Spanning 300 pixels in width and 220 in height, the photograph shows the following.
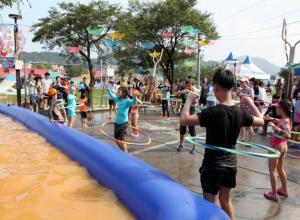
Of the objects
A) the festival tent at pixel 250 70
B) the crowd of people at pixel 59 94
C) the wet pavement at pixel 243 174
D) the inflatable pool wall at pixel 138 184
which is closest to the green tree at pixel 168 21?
the festival tent at pixel 250 70

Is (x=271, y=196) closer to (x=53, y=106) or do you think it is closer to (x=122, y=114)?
(x=122, y=114)

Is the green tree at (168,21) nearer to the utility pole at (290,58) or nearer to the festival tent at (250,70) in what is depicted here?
the festival tent at (250,70)

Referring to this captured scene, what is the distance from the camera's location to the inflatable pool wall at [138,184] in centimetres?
361

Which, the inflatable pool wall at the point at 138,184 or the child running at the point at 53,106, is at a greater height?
the child running at the point at 53,106

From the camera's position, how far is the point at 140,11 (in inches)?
1165

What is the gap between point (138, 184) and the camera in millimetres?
4395

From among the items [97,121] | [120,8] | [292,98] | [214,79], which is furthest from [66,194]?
[120,8]

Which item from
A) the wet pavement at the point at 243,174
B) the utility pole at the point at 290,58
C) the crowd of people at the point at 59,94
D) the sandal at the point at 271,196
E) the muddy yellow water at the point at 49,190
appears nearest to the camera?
the muddy yellow water at the point at 49,190

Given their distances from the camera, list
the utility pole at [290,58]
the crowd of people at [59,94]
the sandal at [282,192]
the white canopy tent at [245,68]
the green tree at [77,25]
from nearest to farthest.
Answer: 1. the sandal at [282,192]
2. the utility pole at [290,58]
3. the crowd of people at [59,94]
4. the green tree at [77,25]
5. the white canopy tent at [245,68]

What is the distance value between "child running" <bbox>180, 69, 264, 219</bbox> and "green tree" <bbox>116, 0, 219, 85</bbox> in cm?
2402

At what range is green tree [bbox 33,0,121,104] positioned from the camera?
20.1 m

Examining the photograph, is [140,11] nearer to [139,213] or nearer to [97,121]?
[97,121]

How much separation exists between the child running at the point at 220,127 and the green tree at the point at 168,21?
946 inches

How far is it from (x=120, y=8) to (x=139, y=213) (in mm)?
18954
